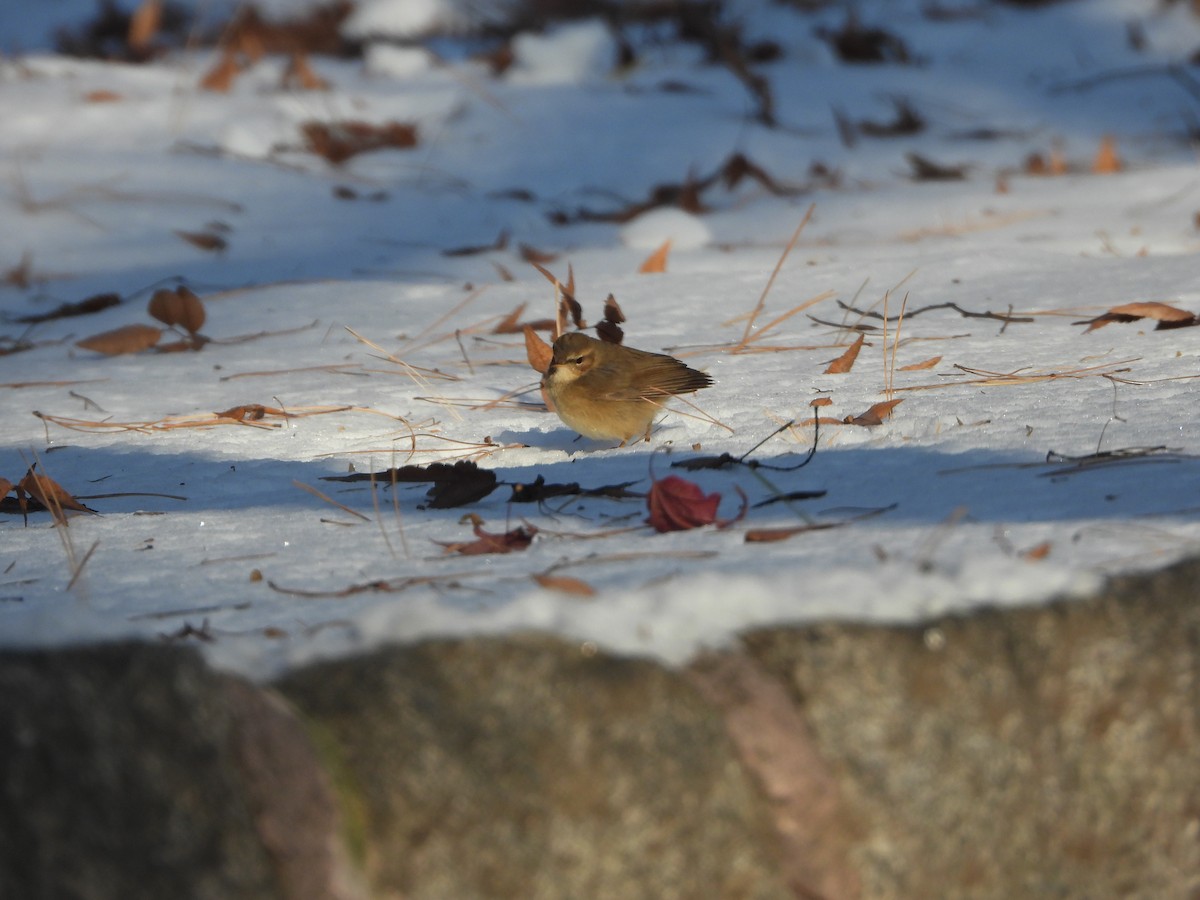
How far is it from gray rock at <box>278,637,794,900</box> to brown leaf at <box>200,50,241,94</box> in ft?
22.9

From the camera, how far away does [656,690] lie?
4.37 feet

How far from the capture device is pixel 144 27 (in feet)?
30.2

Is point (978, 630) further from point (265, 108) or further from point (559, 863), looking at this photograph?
point (265, 108)

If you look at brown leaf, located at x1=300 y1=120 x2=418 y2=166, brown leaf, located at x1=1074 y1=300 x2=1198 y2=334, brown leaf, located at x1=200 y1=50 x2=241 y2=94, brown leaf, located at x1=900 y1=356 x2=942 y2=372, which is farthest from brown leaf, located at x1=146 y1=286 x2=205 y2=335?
brown leaf, located at x1=200 y1=50 x2=241 y2=94

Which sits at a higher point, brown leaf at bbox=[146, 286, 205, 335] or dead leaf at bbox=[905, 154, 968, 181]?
dead leaf at bbox=[905, 154, 968, 181]

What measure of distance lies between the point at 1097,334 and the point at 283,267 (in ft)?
10.5

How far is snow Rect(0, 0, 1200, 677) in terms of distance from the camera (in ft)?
5.49

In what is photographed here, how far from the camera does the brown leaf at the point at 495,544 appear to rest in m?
1.96

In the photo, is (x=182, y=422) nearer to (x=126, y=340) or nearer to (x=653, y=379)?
(x=126, y=340)

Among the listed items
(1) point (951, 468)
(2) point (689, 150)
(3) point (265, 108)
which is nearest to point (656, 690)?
(1) point (951, 468)

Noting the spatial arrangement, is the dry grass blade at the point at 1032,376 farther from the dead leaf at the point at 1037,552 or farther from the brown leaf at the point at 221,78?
the brown leaf at the point at 221,78

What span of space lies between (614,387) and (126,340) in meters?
1.85

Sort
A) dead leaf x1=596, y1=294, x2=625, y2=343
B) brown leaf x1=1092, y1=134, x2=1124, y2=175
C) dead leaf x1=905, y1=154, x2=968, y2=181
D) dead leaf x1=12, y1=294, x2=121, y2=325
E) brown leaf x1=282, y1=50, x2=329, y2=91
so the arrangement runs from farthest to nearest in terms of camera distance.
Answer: brown leaf x1=282, y1=50, x2=329, y2=91, dead leaf x1=905, y1=154, x2=968, y2=181, brown leaf x1=1092, y1=134, x2=1124, y2=175, dead leaf x1=12, y1=294, x2=121, y2=325, dead leaf x1=596, y1=294, x2=625, y2=343

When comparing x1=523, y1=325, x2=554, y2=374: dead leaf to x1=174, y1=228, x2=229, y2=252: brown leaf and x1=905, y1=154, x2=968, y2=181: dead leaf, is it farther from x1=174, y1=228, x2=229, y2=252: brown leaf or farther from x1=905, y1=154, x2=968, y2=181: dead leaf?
x1=905, y1=154, x2=968, y2=181: dead leaf
